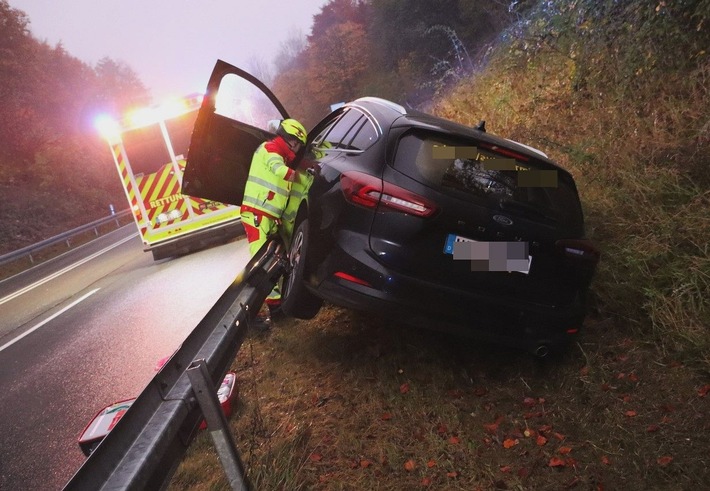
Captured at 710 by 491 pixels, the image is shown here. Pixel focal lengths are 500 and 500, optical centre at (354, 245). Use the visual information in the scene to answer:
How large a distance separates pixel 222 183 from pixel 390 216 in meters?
2.77

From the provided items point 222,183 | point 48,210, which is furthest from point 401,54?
point 222,183

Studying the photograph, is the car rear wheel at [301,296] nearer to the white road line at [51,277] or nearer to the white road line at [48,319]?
the white road line at [48,319]

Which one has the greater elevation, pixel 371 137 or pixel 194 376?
pixel 371 137

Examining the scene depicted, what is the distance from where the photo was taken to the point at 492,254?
2.94 m

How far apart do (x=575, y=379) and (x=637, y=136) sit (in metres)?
3.10

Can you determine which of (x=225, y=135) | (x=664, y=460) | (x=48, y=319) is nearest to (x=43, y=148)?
(x=48, y=319)

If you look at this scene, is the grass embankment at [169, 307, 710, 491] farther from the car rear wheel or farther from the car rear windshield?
the car rear windshield

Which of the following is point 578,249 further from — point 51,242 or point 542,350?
Answer: point 51,242

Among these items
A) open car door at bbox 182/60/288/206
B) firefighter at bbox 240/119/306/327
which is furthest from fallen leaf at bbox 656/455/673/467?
open car door at bbox 182/60/288/206

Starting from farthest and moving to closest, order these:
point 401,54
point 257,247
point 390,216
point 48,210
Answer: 1. point 401,54
2. point 48,210
3. point 257,247
4. point 390,216

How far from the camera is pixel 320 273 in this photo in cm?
319

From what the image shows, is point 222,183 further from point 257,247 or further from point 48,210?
point 48,210

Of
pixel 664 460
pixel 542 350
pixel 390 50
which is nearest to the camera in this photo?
pixel 664 460

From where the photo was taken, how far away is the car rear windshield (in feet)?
9.67
